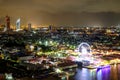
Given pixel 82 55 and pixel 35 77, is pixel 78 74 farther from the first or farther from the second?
pixel 82 55

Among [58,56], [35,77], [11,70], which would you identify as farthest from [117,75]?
[58,56]

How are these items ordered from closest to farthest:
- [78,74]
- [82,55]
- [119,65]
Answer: [78,74]
[119,65]
[82,55]

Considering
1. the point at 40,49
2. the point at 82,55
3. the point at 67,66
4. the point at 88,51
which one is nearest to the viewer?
the point at 67,66

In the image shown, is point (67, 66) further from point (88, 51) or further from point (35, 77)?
point (88, 51)

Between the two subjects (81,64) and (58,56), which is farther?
(58,56)

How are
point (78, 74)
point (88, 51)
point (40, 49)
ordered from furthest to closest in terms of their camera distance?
point (40, 49) → point (88, 51) → point (78, 74)

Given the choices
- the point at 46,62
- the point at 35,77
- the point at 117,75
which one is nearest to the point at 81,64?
the point at 46,62
